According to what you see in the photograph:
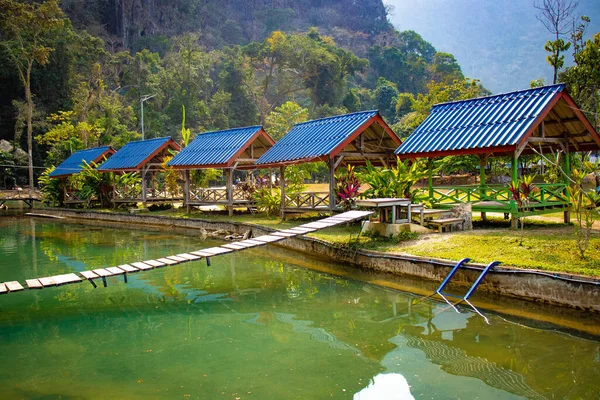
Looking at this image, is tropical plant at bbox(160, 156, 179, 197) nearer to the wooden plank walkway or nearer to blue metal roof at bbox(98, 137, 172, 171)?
blue metal roof at bbox(98, 137, 172, 171)

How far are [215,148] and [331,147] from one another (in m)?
7.60

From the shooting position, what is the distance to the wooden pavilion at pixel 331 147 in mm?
15984

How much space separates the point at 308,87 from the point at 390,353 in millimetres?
55733

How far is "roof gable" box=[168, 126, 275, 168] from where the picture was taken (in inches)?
795

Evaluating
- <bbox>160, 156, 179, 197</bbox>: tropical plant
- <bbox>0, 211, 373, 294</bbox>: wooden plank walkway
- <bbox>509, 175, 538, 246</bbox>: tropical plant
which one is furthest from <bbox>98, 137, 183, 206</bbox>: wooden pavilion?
<bbox>509, 175, 538, 246</bbox>: tropical plant

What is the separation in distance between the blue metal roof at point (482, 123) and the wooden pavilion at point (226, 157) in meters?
7.74

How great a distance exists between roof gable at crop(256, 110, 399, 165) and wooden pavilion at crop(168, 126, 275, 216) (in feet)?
7.50

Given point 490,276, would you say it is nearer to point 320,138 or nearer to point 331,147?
point 331,147

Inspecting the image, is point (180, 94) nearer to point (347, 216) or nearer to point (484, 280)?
point (347, 216)

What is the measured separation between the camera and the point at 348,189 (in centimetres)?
1518

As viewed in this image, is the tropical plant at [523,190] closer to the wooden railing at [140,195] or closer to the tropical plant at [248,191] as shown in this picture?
the tropical plant at [248,191]

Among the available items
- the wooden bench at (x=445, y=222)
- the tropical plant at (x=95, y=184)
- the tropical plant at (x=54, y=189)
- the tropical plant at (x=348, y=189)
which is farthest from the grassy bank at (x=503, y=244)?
the tropical plant at (x=54, y=189)

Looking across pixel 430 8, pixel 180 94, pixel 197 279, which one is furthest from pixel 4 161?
pixel 430 8

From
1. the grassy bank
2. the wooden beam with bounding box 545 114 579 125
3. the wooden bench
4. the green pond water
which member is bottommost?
the green pond water
